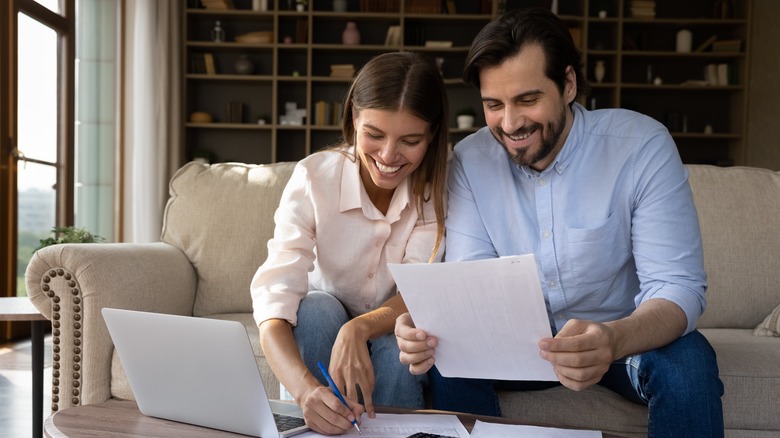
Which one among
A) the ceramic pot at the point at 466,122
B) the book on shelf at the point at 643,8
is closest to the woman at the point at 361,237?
the ceramic pot at the point at 466,122

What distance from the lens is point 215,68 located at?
6.34 meters

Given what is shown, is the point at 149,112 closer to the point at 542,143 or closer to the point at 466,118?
the point at 466,118

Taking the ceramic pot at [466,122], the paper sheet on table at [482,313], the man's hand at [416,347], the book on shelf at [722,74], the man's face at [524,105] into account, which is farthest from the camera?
the book on shelf at [722,74]

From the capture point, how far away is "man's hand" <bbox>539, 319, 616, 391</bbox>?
1.17 metres

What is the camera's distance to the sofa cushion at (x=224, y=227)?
2324mm

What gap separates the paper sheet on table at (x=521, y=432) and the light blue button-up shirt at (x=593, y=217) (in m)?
0.38

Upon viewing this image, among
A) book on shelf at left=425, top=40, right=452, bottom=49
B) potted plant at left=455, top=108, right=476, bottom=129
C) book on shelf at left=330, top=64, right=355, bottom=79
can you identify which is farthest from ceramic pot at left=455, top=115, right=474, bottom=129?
book on shelf at left=330, top=64, right=355, bottom=79

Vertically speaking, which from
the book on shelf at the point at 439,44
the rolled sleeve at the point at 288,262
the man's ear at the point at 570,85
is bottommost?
the rolled sleeve at the point at 288,262

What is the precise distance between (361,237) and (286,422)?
23.6 inches

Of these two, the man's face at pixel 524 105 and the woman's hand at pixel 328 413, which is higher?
the man's face at pixel 524 105

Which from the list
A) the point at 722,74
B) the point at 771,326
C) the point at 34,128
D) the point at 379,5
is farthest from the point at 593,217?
the point at 722,74

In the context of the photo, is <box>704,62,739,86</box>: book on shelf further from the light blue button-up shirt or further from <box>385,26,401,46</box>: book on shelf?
the light blue button-up shirt

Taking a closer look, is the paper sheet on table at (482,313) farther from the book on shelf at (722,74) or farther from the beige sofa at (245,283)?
the book on shelf at (722,74)

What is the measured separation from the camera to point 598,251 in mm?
1555
